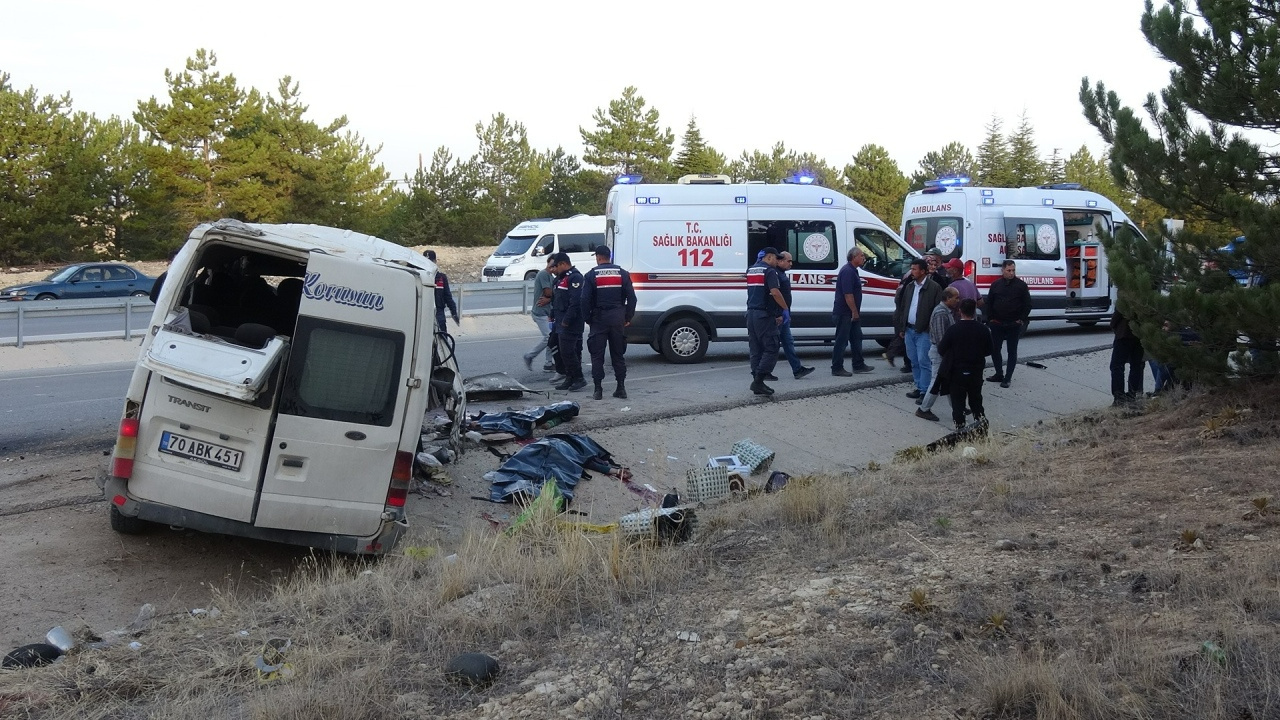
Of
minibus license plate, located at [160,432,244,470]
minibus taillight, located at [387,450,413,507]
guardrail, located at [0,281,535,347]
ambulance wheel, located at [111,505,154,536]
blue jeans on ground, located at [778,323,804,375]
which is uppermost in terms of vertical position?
guardrail, located at [0,281,535,347]

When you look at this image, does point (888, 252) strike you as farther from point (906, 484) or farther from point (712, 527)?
point (712, 527)

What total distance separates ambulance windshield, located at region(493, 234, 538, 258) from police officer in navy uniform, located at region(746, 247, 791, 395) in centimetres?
1792

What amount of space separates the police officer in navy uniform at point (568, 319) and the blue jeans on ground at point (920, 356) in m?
3.96

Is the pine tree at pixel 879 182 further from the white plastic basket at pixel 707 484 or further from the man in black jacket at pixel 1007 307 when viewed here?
the white plastic basket at pixel 707 484

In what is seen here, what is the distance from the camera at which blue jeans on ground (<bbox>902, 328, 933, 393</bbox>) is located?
1282 cm

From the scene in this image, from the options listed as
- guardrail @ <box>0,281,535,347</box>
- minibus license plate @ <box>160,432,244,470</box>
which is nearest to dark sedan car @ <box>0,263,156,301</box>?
guardrail @ <box>0,281,535,347</box>

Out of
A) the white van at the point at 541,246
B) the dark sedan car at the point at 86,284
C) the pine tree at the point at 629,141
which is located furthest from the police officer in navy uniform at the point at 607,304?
the pine tree at the point at 629,141

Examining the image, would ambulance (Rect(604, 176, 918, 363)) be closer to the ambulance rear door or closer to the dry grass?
the ambulance rear door

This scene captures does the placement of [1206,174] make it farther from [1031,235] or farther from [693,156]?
[693,156]

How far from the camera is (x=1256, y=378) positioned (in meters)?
9.43

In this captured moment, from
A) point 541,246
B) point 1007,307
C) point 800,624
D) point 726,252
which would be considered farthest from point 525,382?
point 541,246

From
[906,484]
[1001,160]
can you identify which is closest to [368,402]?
[906,484]

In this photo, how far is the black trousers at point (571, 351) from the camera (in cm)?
1278

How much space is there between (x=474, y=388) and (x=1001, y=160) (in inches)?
2370
